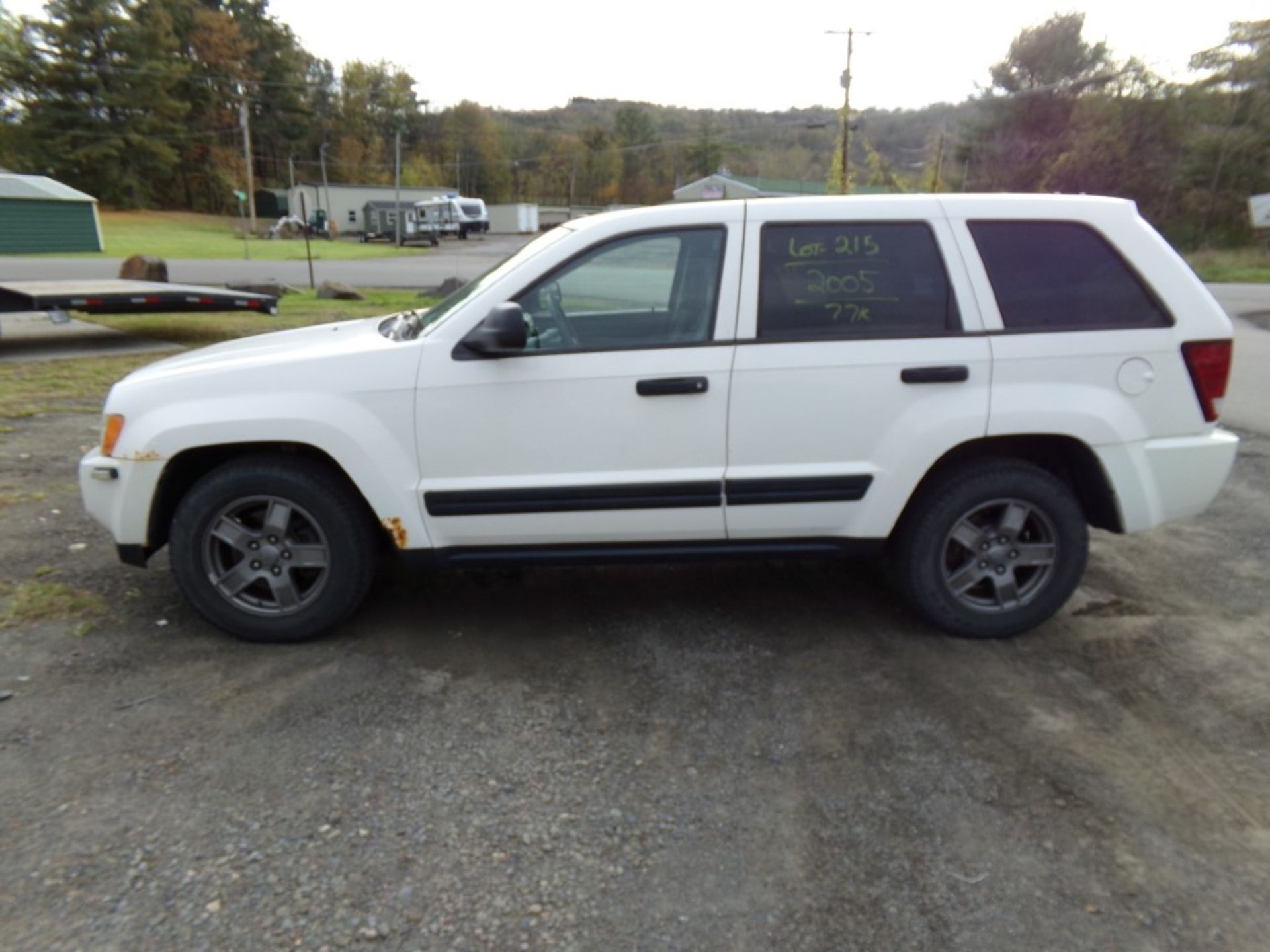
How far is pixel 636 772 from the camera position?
3.28 m

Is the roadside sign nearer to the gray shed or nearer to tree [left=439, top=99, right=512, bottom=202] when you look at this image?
the gray shed

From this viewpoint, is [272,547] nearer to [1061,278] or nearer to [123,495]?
[123,495]

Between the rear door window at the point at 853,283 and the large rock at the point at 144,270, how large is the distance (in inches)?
661

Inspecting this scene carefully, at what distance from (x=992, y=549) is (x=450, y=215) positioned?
196 feet

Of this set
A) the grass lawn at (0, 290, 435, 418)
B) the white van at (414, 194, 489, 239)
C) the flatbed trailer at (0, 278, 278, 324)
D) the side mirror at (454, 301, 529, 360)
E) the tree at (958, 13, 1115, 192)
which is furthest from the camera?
the white van at (414, 194, 489, 239)

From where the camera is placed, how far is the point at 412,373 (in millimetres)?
3955

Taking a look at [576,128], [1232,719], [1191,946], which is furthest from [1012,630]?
[576,128]

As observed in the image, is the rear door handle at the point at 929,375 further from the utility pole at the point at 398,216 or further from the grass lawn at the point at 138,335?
the utility pole at the point at 398,216

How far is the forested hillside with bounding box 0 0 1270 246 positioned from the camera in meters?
44.6

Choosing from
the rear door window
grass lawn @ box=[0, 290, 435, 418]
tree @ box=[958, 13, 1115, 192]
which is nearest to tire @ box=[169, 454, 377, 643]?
the rear door window

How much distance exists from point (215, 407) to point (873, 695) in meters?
2.92

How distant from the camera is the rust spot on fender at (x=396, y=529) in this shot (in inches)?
160

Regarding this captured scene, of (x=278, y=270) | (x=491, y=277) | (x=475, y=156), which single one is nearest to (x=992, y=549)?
(x=491, y=277)

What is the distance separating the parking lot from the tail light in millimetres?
1070
